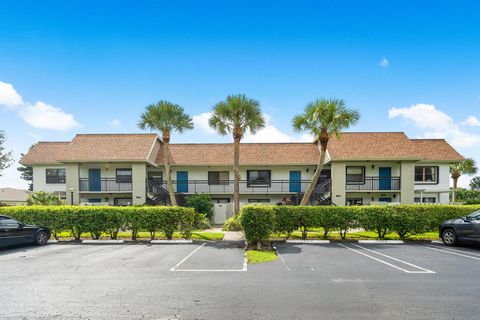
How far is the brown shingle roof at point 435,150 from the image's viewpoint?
23953 mm

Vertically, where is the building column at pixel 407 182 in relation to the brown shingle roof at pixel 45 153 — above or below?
below

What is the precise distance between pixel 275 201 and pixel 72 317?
20467 mm

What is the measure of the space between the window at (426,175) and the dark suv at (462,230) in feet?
42.2

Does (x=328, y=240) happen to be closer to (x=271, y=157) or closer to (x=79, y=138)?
(x=271, y=157)

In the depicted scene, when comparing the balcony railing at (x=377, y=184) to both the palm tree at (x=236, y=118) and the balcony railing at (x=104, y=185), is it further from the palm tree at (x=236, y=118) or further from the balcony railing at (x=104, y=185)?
the balcony railing at (x=104, y=185)

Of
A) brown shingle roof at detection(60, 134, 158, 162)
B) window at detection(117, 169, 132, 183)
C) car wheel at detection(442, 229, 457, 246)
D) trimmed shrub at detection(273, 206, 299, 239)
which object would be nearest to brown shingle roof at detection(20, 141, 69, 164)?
brown shingle roof at detection(60, 134, 158, 162)

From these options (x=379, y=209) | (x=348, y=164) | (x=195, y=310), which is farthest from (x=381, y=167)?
(x=195, y=310)

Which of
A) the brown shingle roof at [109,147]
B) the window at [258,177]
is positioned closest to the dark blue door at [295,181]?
the window at [258,177]

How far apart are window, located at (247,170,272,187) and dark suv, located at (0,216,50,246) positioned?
1544cm

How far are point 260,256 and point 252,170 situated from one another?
49.9 feet

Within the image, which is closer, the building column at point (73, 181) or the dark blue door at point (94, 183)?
the building column at point (73, 181)

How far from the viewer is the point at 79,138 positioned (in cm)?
2581

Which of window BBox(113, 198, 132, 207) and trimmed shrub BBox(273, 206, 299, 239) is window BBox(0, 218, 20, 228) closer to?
window BBox(113, 198, 132, 207)

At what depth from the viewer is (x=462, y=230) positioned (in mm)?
12336
